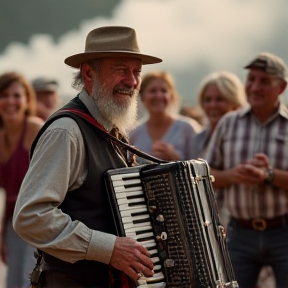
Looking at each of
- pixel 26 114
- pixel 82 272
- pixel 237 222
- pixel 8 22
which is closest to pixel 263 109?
pixel 237 222

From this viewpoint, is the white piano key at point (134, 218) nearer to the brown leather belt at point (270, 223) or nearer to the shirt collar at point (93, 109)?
the shirt collar at point (93, 109)

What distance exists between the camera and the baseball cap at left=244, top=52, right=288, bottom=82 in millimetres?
6578

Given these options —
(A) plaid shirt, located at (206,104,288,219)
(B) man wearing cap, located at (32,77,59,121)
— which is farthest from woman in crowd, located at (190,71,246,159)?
(B) man wearing cap, located at (32,77,59,121)

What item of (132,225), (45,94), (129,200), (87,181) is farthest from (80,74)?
(45,94)

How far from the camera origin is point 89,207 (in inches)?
181

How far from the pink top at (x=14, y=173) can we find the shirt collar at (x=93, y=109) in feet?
6.89

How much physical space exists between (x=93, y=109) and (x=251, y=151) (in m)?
1.91

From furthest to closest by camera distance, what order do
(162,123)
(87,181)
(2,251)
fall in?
(162,123), (2,251), (87,181)

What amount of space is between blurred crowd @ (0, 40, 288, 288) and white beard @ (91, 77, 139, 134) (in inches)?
62.1

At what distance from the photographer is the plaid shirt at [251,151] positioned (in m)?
6.32

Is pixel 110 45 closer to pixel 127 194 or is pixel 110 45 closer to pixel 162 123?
pixel 127 194

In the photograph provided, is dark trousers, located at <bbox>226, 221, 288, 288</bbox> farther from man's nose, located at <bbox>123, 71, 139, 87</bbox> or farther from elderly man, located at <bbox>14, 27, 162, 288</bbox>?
man's nose, located at <bbox>123, 71, 139, 87</bbox>

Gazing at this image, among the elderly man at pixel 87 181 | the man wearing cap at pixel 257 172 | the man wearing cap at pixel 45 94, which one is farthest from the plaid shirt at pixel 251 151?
the man wearing cap at pixel 45 94

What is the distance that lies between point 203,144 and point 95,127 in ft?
9.41
